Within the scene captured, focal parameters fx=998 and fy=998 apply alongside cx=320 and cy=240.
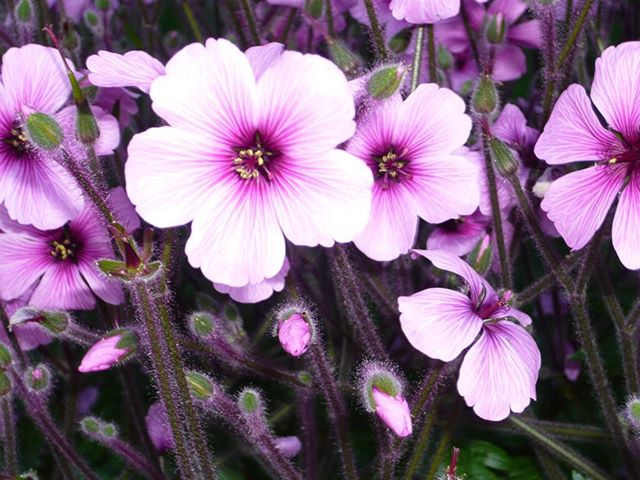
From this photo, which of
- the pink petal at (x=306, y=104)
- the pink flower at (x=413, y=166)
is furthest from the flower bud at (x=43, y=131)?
the pink flower at (x=413, y=166)

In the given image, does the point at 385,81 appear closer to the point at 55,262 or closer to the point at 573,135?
the point at 573,135

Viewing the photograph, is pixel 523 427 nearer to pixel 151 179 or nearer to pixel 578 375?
pixel 578 375

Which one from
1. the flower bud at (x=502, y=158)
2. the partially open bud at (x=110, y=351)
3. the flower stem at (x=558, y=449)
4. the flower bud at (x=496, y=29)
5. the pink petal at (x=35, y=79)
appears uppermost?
the pink petal at (x=35, y=79)

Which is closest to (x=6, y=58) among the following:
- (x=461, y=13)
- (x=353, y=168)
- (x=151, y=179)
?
(x=151, y=179)

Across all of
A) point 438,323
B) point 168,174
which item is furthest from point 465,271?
point 168,174

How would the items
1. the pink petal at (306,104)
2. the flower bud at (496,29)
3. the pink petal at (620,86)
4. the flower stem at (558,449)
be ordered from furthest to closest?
Answer: the flower bud at (496,29) < the flower stem at (558,449) < the pink petal at (620,86) < the pink petal at (306,104)

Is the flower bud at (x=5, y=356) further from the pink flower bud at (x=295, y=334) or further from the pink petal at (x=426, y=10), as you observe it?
the pink petal at (x=426, y=10)

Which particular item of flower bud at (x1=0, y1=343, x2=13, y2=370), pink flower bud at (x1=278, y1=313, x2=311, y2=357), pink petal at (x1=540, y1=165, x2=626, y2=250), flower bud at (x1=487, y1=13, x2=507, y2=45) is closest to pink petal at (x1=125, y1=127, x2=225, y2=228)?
pink flower bud at (x1=278, y1=313, x2=311, y2=357)

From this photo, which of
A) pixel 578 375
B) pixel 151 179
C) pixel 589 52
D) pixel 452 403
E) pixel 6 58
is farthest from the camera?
pixel 589 52
